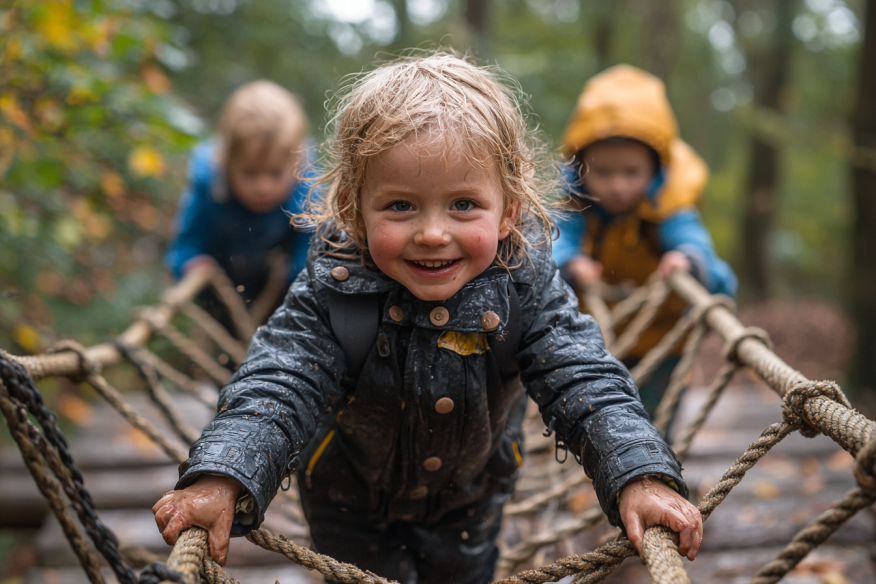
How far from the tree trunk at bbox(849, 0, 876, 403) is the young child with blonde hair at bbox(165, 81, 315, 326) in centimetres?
326

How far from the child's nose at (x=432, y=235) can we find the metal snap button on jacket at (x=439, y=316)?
0.15 metres

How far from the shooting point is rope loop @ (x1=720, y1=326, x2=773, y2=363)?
1688 millimetres

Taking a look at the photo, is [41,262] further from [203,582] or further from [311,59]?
[311,59]

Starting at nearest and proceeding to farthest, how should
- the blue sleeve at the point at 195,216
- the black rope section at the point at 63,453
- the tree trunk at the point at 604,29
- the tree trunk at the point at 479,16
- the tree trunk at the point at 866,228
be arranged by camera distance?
the black rope section at the point at 63,453 → the blue sleeve at the point at 195,216 → the tree trunk at the point at 866,228 → the tree trunk at the point at 479,16 → the tree trunk at the point at 604,29

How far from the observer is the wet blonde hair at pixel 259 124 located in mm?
2611

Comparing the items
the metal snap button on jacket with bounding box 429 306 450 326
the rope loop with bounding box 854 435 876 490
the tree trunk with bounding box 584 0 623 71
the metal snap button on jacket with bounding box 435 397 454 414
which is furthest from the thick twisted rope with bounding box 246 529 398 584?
the tree trunk with bounding box 584 0 623 71

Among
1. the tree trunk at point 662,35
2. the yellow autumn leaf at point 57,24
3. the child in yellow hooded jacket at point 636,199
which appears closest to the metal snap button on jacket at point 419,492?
the child in yellow hooded jacket at point 636,199

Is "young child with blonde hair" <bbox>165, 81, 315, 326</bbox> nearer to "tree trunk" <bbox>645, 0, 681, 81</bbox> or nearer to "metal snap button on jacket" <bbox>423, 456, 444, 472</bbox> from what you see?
"metal snap button on jacket" <bbox>423, 456, 444, 472</bbox>

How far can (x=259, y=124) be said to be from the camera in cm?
261

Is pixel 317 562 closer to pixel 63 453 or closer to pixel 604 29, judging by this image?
pixel 63 453

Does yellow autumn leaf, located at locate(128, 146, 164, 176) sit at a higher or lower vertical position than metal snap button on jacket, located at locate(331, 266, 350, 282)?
higher

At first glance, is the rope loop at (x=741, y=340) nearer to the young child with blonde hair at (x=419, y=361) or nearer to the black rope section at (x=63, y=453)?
the young child with blonde hair at (x=419, y=361)

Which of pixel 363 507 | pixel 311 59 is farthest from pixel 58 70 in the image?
pixel 311 59

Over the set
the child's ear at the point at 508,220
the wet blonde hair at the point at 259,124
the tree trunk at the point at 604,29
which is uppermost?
the tree trunk at the point at 604,29
